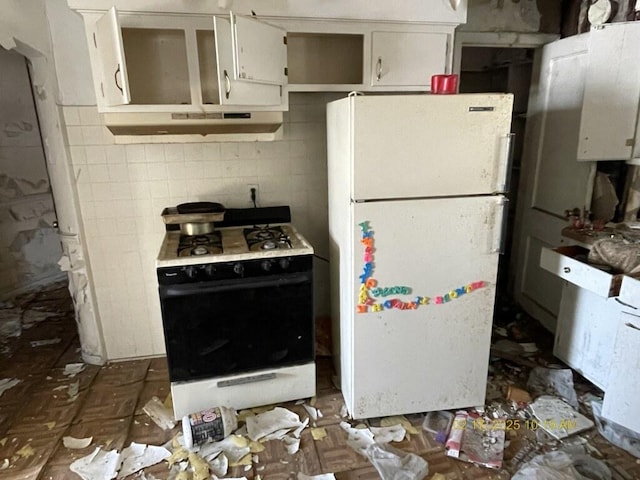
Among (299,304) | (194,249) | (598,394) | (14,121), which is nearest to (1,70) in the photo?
(14,121)

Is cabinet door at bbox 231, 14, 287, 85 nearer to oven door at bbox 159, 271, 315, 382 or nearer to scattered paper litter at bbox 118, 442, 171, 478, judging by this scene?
oven door at bbox 159, 271, 315, 382

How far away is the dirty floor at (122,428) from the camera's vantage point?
6.40 feet

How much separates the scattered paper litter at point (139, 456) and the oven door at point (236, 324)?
0.34 meters

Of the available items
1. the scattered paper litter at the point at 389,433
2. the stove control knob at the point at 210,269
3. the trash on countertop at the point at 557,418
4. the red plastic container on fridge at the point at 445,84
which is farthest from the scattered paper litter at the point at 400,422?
the red plastic container on fridge at the point at 445,84

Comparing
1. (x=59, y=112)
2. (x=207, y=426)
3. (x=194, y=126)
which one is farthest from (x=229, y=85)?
(x=207, y=426)

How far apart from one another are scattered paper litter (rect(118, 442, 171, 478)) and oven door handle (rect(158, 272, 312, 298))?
0.75 metres

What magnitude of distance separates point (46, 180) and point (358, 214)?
141 inches

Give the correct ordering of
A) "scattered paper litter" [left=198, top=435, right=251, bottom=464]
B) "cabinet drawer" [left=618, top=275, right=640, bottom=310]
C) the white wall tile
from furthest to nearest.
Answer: the white wall tile < "scattered paper litter" [left=198, top=435, right=251, bottom=464] < "cabinet drawer" [left=618, top=275, right=640, bottom=310]

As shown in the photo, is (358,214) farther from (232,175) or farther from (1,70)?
(1,70)

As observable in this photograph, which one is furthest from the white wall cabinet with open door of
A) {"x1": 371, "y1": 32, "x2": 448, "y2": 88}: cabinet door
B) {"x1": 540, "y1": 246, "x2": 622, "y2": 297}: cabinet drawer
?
{"x1": 540, "y1": 246, "x2": 622, "y2": 297}: cabinet drawer

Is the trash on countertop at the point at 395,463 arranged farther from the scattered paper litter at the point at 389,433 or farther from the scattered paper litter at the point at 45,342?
the scattered paper litter at the point at 45,342

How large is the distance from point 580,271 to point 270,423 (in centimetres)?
174

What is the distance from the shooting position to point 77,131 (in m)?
2.44

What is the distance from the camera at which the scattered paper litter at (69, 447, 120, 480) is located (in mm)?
1918
